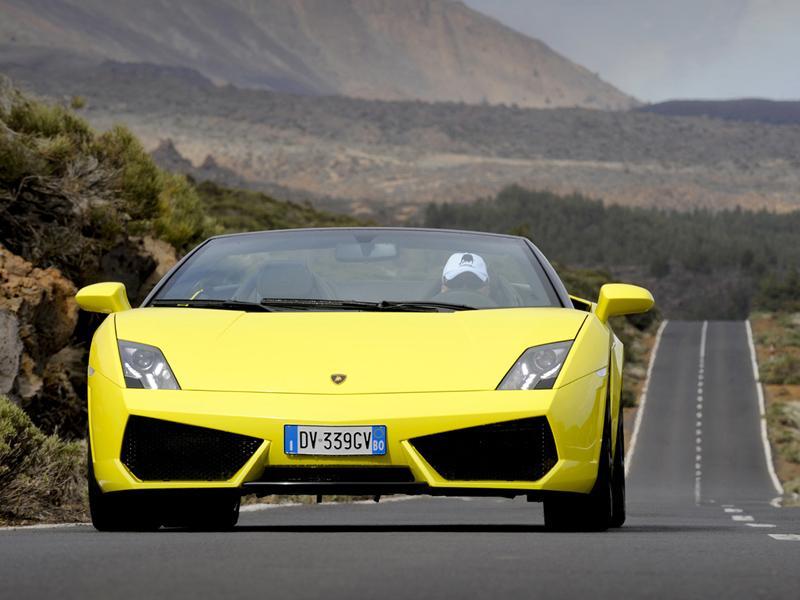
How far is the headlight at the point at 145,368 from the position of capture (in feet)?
25.1

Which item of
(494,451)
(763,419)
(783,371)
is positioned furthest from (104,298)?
(783,371)

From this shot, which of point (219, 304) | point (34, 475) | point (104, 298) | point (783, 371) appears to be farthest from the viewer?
point (783, 371)

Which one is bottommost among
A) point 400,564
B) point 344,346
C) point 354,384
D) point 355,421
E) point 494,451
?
point 400,564

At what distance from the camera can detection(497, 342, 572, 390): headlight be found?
25.0 ft

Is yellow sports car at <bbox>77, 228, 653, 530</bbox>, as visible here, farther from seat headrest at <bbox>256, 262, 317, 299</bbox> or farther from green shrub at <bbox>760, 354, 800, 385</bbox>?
green shrub at <bbox>760, 354, 800, 385</bbox>

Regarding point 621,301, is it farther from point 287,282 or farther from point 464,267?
point 287,282

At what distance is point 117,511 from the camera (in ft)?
26.4

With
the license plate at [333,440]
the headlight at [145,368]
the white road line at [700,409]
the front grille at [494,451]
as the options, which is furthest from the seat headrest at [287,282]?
the white road line at [700,409]

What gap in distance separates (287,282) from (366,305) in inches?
26.2

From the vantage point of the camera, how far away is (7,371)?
1483 cm

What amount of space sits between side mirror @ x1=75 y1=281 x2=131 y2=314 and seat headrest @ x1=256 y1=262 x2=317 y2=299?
0.73 meters

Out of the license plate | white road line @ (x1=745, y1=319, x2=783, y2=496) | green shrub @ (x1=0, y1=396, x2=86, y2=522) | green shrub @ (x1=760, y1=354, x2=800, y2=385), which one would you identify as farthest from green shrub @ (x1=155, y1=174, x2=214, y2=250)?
green shrub @ (x1=760, y1=354, x2=800, y2=385)

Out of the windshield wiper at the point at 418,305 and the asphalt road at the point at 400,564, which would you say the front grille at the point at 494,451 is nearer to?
the asphalt road at the point at 400,564

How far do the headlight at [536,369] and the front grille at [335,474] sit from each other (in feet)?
2.05
